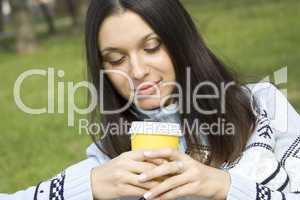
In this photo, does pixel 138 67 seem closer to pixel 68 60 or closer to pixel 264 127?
pixel 264 127

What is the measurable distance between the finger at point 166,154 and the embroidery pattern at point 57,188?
1.09 ft

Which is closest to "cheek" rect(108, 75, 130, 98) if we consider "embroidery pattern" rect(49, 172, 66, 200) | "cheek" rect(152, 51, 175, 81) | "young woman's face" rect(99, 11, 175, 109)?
"young woman's face" rect(99, 11, 175, 109)

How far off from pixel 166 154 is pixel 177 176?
59 mm

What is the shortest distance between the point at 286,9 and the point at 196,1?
5.94 m

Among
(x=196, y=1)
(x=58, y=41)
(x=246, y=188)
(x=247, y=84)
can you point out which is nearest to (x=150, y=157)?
(x=246, y=188)

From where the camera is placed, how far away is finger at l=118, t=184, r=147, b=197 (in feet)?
4.96

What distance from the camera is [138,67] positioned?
187cm

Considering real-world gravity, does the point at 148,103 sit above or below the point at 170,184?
above

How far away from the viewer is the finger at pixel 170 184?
4.77 feet

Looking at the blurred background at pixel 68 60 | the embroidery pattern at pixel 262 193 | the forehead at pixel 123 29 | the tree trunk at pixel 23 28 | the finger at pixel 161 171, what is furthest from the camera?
the tree trunk at pixel 23 28

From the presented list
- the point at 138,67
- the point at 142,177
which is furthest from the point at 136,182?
the point at 138,67

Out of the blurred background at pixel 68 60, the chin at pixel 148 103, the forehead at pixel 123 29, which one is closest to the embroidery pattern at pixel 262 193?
the chin at pixel 148 103

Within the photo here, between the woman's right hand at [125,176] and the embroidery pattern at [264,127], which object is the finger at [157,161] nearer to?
the woman's right hand at [125,176]

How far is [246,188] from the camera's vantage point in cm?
158
